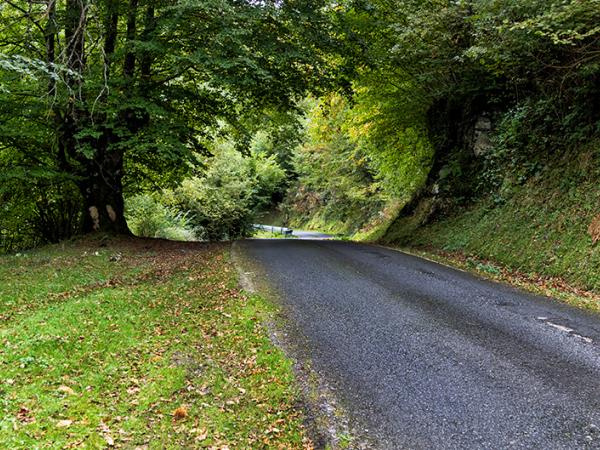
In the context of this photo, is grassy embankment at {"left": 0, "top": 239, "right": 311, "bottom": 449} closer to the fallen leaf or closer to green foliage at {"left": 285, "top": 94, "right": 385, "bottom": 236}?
the fallen leaf

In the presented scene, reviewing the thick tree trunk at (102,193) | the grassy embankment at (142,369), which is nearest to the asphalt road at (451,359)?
the grassy embankment at (142,369)

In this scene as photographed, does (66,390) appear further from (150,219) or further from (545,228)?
(150,219)

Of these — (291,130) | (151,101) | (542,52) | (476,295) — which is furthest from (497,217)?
(151,101)

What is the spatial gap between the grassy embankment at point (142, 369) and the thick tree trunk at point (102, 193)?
18.0 feet

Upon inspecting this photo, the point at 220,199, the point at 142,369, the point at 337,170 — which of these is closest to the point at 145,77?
the point at 142,369

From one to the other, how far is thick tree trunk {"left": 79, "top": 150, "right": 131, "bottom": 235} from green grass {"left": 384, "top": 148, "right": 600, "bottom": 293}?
10108 mm

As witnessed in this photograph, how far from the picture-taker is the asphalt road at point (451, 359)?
367cm

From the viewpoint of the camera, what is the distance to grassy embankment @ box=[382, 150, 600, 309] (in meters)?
8.46

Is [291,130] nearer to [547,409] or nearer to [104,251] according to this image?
[104,251]

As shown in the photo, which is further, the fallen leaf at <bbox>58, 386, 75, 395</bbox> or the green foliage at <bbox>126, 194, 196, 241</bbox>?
the green foliage at <bbox>126, 194, 196, 241</bbox>

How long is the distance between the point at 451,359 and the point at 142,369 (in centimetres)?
339

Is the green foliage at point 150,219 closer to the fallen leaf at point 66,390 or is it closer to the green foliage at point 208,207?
the green foliage at point 208,207

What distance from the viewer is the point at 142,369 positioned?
A: 4.82m

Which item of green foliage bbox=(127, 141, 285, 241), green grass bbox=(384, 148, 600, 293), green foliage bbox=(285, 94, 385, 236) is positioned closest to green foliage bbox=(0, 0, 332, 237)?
green foliage bbox=(285, 94, 385, 236)
